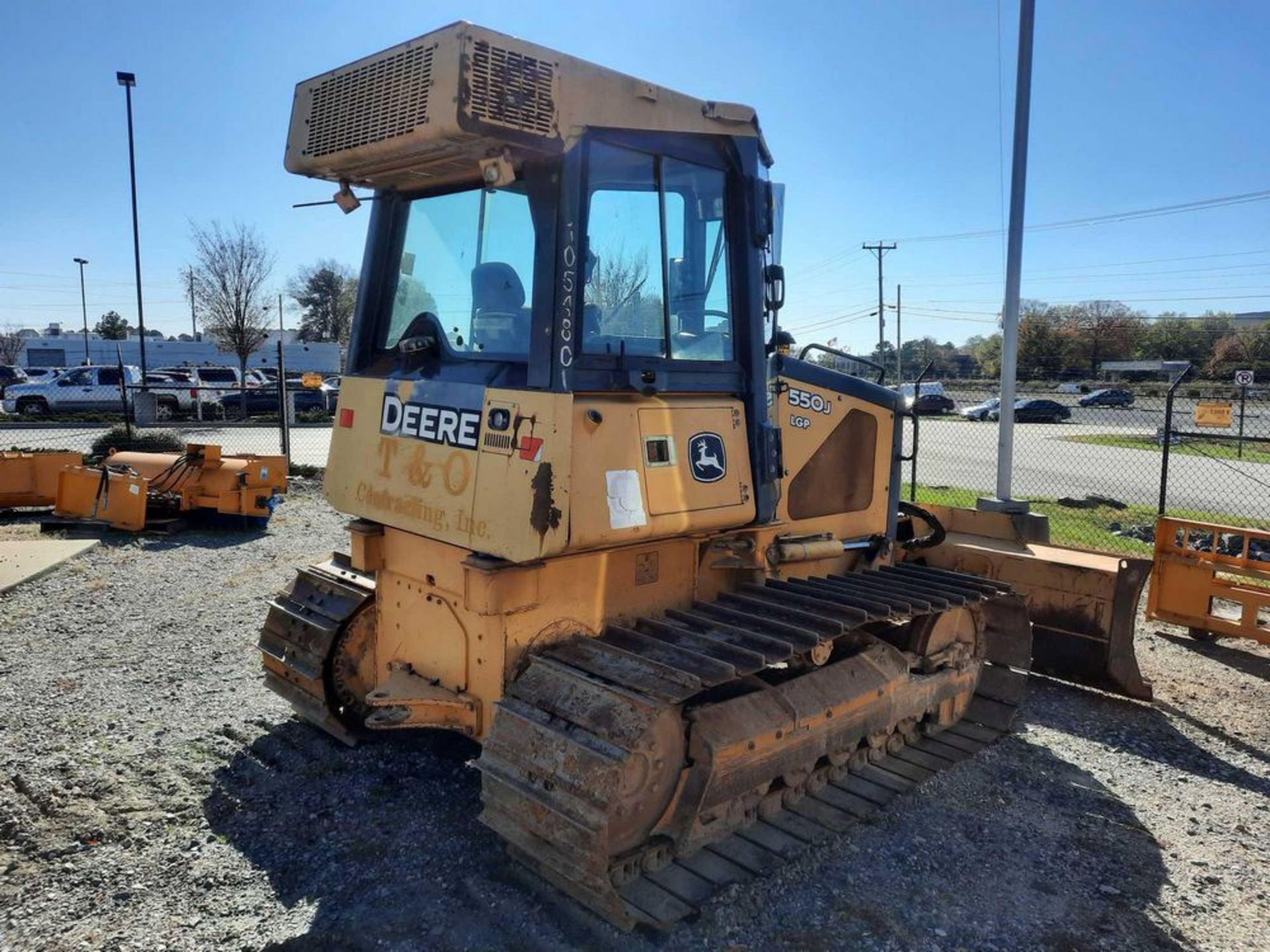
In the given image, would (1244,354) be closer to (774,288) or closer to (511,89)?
(774,288)

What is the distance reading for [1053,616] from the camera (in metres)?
5.88

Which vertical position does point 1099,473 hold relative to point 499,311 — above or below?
below

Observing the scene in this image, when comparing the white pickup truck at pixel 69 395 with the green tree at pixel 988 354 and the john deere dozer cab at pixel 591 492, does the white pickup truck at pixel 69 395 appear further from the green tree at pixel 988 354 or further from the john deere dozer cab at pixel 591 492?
the green tree at pixel 988 354

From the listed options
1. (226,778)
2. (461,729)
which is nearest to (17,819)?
(226,778)

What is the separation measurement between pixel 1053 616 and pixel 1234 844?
2006mm

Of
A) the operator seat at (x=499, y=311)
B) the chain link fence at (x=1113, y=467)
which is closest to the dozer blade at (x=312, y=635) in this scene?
the operator seat at (x=499, y=311)

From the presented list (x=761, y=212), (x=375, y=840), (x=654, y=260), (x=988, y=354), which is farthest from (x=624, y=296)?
(x=988, y=354)

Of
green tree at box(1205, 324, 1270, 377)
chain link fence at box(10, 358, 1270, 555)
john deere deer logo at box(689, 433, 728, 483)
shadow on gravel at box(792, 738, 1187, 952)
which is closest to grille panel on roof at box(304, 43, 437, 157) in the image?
chain link fence at box(10, 358, 1270, 555)

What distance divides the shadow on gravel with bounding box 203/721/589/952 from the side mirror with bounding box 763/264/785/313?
2.74m

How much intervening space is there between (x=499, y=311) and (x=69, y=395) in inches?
1162

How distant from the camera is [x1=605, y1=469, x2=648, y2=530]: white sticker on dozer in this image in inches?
134

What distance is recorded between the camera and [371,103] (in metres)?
3.34

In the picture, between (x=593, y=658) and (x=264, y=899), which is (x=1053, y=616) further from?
(x=264, y=899)

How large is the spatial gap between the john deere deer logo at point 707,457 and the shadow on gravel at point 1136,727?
10.2 feet
